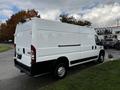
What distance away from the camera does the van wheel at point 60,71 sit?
7.05m

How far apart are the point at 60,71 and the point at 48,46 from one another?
1.39 meters

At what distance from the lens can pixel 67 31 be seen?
7.60 meters

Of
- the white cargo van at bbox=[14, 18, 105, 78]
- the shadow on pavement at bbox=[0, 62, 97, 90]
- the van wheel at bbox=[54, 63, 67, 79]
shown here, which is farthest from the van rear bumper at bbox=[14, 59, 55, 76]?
the shadow on pavement at bbox=[0, 62, 97, 90]

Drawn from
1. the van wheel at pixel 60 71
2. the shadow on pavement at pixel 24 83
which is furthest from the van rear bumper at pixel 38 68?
the shadow on pavement at pixel 24 83

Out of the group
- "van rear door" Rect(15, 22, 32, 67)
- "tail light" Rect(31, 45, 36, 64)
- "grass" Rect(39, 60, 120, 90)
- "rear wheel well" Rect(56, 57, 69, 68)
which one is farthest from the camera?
"rear wheel well" Rect(56, 57, 69, 68)

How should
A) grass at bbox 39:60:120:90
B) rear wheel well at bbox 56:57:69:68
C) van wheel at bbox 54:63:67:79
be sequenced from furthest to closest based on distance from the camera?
rear wheel well at bbox 56:57:69:68
van wheel at bbox 54:63:67:79
grass at bbox 39:60:120:90

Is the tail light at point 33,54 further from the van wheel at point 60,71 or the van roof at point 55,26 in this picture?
the van wheel at point 60,71

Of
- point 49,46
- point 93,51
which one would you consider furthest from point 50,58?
point 93,51

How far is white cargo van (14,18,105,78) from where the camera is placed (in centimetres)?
620

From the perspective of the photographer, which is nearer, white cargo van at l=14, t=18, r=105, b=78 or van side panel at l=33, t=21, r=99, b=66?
white cargo van at l=14, t=18, r=105, b=78

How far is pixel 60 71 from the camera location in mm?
7309

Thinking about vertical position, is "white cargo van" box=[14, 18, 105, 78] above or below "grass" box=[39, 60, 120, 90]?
above

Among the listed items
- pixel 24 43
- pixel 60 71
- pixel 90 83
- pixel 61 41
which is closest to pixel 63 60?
pixel 60 71

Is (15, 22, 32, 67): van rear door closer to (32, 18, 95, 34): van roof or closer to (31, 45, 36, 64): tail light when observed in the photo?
(31, 45, 36, 64): tail light
